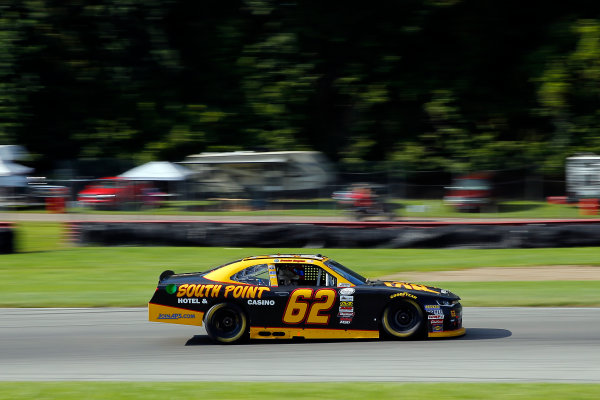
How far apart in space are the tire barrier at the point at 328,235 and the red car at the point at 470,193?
8.47 ft

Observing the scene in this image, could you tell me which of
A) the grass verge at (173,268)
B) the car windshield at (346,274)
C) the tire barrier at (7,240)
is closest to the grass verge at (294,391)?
the car windshield at (346,274)

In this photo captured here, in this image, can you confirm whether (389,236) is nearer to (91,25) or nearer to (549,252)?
(549,252)

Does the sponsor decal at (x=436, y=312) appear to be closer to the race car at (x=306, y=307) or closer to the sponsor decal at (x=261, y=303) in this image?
the race car at (x=306, y=307)

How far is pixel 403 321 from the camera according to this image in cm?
962

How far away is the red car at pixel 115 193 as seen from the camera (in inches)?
874

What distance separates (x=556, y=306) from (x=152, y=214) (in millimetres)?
12568

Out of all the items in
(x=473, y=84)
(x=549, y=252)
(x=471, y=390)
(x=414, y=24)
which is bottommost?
(x=471, y=390)

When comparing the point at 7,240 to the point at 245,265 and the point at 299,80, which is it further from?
the point at 299,80

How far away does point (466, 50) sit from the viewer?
35.4 metres

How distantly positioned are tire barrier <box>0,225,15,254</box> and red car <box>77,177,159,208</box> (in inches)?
120

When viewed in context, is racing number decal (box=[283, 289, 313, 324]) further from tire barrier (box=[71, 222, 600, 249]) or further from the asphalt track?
tire barrier (box=[71, 222, 600, 249])

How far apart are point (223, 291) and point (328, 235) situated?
1010 cm

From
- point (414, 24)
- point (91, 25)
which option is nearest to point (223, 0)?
point (91, 25)

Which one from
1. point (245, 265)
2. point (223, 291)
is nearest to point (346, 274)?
point (245, 265)
